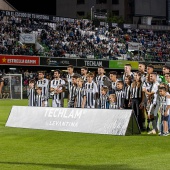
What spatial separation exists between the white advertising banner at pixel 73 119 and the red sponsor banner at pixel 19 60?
31241 mm

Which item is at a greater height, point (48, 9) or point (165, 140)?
point (48, 9)

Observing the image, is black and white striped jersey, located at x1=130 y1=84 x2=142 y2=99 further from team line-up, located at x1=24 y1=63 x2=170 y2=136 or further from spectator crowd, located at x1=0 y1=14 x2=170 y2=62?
spectator crowd, located at x1=0 y1=14 x2=170 y2=62

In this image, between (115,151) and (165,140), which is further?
(165,140)

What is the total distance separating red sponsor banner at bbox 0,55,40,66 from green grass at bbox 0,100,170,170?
1326 inches

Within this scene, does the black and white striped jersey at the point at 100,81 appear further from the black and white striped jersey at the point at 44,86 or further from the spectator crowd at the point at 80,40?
the spectator crowd at the point at 80,40

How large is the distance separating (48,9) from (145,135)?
212 feet

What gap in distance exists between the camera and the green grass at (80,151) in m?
10.8

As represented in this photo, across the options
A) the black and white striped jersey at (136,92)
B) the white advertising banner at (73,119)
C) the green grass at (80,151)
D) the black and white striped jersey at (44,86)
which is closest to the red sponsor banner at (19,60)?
the black and white striped jersey at (44,86)

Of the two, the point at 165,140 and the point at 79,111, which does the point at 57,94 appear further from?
the point at 165,140

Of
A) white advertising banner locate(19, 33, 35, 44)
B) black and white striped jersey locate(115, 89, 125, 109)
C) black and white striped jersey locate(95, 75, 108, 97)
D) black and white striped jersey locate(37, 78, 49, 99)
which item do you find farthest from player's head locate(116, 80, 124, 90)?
white advertising banner locate(19, 33, 35, 44)

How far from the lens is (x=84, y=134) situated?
16.4 m

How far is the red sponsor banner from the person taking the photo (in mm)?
50406

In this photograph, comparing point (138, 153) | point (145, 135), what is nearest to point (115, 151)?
point (138, 153)

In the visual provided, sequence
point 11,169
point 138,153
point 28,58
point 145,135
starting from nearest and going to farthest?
point 11,169
point 138,153
point 145,135
point 28,58
